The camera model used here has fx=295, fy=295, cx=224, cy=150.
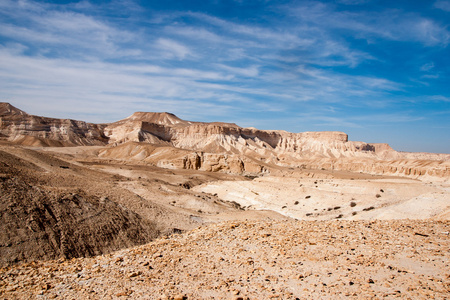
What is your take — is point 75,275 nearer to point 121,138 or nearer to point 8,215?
point 8,215

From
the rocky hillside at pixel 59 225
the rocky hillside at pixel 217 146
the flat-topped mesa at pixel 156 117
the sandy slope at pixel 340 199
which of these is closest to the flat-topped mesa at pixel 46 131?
the rocky hillside at pixel 217 146

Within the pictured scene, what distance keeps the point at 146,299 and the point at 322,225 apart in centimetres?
598

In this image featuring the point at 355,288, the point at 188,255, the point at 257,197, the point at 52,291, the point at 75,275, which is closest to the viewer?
the point at 355,288

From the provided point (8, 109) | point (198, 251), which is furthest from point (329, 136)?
point (8, 109)

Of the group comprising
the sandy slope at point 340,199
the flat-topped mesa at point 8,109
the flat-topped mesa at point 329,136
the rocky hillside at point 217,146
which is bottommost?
the sandy slope at point 340,199

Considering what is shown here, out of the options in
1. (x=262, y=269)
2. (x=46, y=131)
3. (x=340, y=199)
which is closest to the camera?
(x=262, y=269)

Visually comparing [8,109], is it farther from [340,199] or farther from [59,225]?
[59,225]

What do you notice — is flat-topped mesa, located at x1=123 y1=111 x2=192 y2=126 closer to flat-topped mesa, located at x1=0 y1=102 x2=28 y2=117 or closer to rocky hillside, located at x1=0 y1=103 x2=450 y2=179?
rocky hillside, located at x1=0 y1=103 x2=450 y2=179

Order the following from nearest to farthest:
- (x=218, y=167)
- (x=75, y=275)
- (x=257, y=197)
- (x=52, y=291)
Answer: (x=52, y=291)
(x=75, y=275)
(x=257, y=197)
(x=218, y=167)

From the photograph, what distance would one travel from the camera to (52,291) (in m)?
5.71

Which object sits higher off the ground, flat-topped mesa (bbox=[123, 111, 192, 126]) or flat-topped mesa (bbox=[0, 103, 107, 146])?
flat-topped mesa (bbox=[123, 111, 192, 126])

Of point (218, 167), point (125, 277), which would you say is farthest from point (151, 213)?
point (218, 167)

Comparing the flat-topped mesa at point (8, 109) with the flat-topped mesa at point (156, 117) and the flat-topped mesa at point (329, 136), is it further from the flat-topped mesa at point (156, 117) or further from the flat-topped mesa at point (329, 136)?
the flat-topped mesa at point (329, 136)

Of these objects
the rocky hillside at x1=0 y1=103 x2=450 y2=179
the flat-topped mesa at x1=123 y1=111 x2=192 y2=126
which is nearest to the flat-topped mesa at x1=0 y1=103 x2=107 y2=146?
the rocky hillside at x1=0 y1=103 x2=450 y2=179
